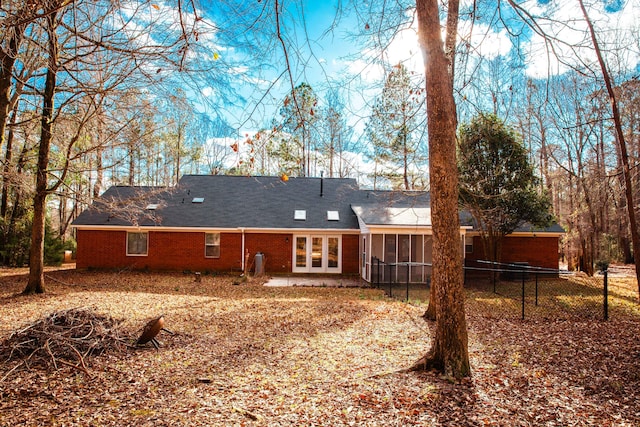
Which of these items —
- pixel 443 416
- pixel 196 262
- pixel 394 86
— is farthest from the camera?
pixel 196 262

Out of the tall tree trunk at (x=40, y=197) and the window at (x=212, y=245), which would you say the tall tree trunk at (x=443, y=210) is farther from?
the window at (x=212, y=245)

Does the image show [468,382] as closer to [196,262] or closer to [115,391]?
[115,391]

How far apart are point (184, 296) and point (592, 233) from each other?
19.3m

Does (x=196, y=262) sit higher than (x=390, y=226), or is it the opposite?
(x=390, y=226)

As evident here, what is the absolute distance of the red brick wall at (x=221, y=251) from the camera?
19.5 meters

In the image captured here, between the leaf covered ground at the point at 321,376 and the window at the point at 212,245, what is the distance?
9980 millimetres

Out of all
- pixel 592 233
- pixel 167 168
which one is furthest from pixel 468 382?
pixel 167 168

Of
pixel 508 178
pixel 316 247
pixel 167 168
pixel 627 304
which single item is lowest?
pixel 627 304

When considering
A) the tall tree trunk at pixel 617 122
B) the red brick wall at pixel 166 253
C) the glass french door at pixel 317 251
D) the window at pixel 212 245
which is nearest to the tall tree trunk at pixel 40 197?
the red brick wall at pixel 166 253

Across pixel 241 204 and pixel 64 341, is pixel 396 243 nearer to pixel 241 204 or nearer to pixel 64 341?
pixel 241 204

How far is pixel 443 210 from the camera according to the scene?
5.22 meters

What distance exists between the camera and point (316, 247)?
19641 millimetres

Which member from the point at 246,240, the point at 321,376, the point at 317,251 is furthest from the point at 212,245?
the point at 321,376

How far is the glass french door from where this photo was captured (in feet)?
64.3
